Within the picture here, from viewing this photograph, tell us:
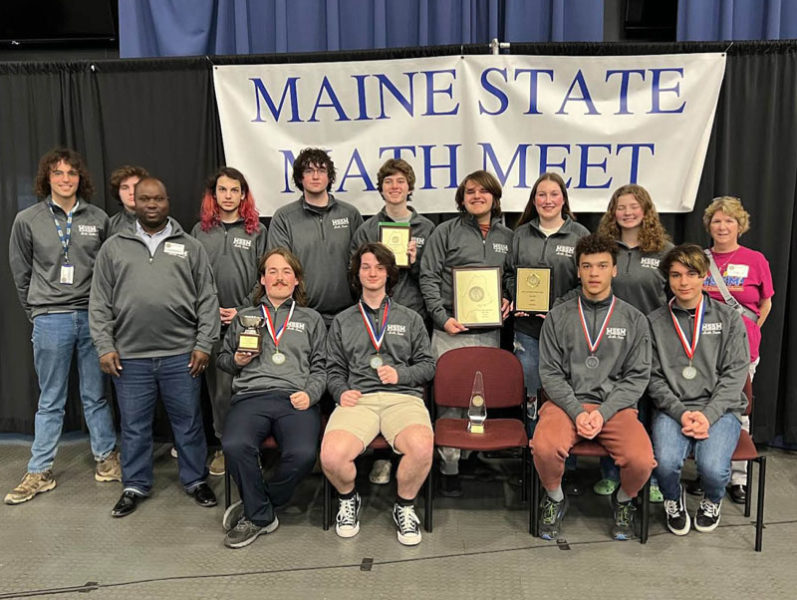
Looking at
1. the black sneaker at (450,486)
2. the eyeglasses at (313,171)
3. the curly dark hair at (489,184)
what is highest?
the eyeglasses at (313,171)

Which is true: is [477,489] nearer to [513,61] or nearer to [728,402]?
[728,402]

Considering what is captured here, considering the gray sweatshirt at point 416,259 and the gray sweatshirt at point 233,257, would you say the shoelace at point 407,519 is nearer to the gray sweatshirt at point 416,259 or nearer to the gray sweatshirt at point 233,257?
the gray sweatshirt at point 416,259

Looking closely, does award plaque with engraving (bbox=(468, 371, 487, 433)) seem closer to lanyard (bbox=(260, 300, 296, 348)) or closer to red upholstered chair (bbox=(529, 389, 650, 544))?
red upholstered chair (bbox=(529, 389, 650, 544))

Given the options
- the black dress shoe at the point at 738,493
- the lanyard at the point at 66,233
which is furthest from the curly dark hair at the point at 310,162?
the black dress shoe at the point at 738,493

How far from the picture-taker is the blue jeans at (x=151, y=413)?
3.26 metres

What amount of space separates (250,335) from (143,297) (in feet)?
1.98

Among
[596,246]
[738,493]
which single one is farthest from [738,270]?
[738,493]

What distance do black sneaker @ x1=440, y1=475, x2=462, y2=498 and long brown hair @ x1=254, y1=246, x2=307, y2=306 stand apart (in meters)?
1.29

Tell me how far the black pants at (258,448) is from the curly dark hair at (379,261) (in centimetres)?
74

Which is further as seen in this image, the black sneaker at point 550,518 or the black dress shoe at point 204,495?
the black dress shoe at point 204,495

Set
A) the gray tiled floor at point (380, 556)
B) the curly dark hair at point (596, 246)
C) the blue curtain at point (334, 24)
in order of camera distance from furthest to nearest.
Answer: the blue curtain at point (334, 24) < the curly dark hair at point (596, 246) < the gray tiled floor at point (380, 556)

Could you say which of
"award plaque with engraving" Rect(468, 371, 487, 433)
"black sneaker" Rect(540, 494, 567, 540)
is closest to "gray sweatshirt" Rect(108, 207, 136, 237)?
"award plaque with engraving" Rect(468, 371, 487, 433)

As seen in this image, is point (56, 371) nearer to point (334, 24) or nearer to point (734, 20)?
point (334, 24)

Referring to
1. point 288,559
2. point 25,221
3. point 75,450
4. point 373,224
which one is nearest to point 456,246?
point 373,224
